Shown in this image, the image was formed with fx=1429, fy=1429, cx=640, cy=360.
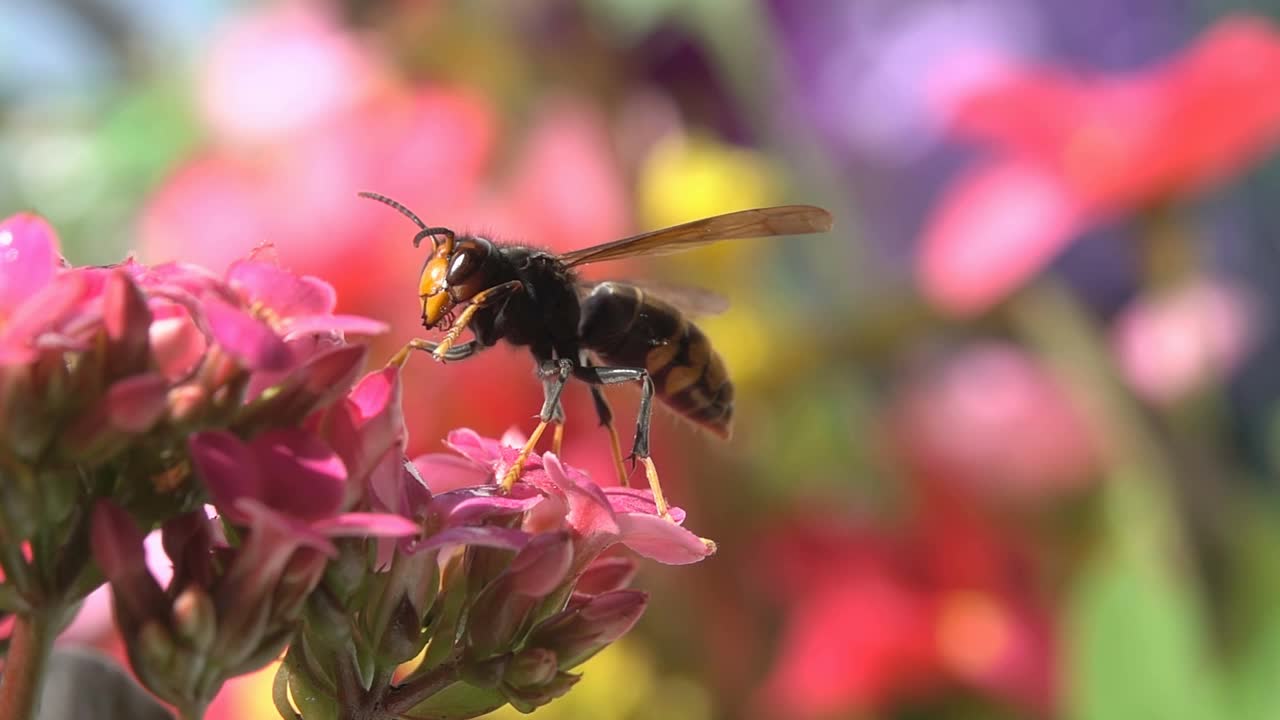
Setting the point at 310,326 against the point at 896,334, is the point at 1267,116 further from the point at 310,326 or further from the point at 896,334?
the point at 310,326

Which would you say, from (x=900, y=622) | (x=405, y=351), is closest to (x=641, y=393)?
(x=405, y=351)

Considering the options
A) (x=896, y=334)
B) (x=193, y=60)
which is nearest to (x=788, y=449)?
(x=896, y=334)

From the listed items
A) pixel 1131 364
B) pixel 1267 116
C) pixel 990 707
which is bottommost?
pixel 990 707

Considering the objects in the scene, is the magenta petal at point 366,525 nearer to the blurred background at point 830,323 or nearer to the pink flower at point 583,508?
the pink flower at point 583,508

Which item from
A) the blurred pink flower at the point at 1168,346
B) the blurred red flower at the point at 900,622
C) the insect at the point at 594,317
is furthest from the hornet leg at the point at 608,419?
the blurred pink flower at the point at 1168,346

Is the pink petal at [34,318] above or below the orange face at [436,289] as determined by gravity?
above

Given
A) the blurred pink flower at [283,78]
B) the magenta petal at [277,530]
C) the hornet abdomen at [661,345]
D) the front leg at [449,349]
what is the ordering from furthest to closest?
the blurred pink flower at [283,78] < the hornet abdomen at [661,345] < the front leg at [449,349] < the magenta petal at [277,530]
